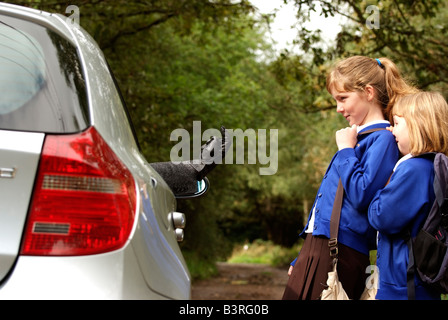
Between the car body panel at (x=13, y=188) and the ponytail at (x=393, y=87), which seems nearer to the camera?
the car body panel at (x=13, y=188)

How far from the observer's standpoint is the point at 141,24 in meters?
12.3

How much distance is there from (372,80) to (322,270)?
1.02 meters

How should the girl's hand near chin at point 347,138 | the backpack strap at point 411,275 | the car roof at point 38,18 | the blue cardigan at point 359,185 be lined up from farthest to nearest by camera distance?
the girl's hand near chin at point 347,138 → the blue cardigan at point 359,185 → the backpack strap at point 411,275 → the car roof at point 38,18

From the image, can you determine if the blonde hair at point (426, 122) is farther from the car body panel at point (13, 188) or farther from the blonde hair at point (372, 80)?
the car body panel at point (13, 188)

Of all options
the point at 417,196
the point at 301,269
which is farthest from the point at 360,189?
the point at 301,269

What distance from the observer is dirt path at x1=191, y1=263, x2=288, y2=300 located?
15.9m

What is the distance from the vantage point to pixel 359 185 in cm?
287

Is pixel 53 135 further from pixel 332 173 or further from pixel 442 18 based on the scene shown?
pixel 442 18

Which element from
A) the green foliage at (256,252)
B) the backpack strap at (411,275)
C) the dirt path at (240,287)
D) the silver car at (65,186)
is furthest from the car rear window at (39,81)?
the green foliage at (256,252)

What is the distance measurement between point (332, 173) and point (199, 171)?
690 mm

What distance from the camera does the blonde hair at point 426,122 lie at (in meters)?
2.78

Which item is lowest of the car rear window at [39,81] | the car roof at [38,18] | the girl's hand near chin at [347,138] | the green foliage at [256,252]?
the green foliage at [256,252]

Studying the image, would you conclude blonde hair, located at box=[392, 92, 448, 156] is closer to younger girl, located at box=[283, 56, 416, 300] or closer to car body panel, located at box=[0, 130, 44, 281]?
younger girl, located at box=[283, 56, 416, 300]

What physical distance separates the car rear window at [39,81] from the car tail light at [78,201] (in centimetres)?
7
